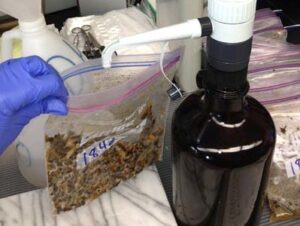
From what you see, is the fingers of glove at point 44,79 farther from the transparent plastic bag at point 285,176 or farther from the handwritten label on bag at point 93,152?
the transparent plastic bag at point 285,176

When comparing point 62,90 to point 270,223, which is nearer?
point 62,90

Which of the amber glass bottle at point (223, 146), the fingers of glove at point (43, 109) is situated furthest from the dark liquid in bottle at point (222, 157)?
the fingers of glove at point (43, 109)

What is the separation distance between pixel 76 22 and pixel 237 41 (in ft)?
1.66

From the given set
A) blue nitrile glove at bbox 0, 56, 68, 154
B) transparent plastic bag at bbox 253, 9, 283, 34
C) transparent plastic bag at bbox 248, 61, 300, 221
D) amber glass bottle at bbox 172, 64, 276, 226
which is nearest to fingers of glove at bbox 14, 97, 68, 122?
blue nitrile glove at bbox 0, 56, 68, 154

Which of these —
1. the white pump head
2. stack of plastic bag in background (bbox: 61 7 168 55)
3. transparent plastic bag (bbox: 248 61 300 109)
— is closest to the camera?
the white pump head

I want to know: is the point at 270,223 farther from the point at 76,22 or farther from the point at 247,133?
the point at 76,22

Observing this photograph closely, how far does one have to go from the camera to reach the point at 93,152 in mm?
→ 531

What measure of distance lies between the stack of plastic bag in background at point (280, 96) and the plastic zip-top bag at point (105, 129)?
0.16 metres

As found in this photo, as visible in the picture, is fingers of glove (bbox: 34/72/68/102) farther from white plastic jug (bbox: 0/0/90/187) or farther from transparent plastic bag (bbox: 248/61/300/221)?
transparent plastic bag (bbox: 248/61/300/221)

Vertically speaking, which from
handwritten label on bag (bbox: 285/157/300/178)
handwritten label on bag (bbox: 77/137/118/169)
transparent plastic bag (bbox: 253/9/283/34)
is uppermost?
transparent plastic bag (bbox: 253/9/283/34)

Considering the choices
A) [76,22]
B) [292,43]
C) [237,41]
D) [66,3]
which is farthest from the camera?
[66,3]

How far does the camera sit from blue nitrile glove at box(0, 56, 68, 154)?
460 millimetres

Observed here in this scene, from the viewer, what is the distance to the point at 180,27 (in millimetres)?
414

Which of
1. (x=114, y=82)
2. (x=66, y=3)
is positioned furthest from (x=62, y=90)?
(x=66, y=3)
